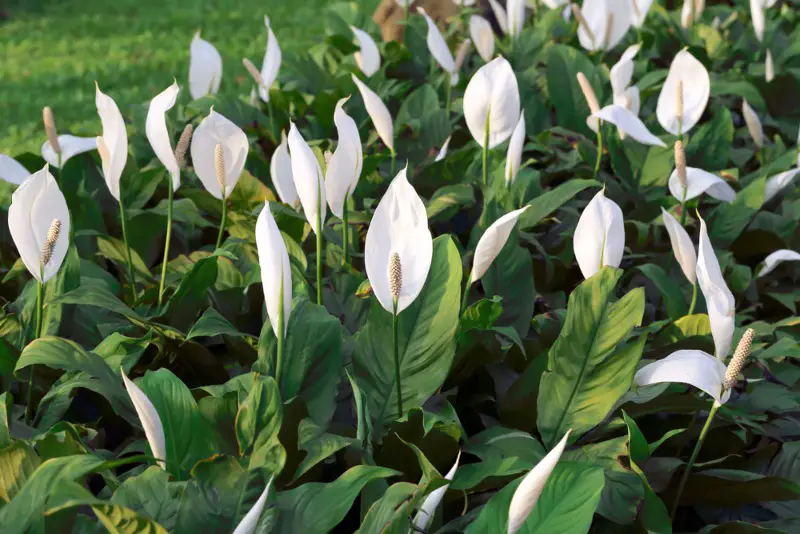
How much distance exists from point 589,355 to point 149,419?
584mm

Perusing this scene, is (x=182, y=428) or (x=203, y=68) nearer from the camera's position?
(x=182, y=428)

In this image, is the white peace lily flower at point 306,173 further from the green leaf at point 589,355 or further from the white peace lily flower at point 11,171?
the white peace lily flower at point 11,171

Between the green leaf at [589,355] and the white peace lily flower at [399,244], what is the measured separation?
22 centimetres

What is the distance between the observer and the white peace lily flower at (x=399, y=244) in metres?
1.18

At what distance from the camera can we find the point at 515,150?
1.74 meters

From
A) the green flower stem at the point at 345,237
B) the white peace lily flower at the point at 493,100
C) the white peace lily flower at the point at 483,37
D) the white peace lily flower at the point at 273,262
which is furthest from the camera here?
the white peace lily flower at the point at 483,37

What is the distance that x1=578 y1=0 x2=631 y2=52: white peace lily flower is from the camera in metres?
2.69

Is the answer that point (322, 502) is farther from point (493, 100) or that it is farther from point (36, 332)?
point (493, 100)

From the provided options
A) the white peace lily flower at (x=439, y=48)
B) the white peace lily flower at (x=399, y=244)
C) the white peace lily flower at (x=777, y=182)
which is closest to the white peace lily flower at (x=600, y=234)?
the white peace lily flower at (x=399, y=244)

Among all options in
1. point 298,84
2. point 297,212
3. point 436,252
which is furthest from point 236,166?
point 298,84

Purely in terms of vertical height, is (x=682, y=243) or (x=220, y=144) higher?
(x=220, y=144)

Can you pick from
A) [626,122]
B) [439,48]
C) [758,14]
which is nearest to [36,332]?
[626,122]

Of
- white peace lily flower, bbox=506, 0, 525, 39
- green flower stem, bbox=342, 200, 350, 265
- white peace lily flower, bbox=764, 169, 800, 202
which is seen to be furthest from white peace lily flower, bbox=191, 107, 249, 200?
white peace lily flower, bbox=506, 0, 525, 39

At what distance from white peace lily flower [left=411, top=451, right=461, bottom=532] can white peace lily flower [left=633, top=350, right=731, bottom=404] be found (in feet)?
1.02
